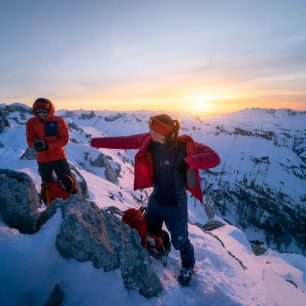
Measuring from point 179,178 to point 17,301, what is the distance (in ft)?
12.6

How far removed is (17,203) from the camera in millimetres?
5750

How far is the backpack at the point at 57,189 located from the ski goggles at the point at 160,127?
3.67 m

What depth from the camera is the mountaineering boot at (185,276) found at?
615cm

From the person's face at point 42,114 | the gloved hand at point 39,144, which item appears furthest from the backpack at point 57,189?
the person's face at point 42,114

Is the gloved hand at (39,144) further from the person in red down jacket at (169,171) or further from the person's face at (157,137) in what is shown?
the person's face at (157,137)

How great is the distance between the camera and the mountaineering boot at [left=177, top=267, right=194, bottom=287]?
6150 millimetres

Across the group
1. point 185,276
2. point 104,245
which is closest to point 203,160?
point 104,245

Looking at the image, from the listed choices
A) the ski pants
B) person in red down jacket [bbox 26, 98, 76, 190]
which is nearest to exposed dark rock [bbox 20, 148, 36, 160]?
person in red down jacket [bbox 26, 98, 76, 190]

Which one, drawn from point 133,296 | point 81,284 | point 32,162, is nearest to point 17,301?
point 81,284

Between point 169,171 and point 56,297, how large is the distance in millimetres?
3286

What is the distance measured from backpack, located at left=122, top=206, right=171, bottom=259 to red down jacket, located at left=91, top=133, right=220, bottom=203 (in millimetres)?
959

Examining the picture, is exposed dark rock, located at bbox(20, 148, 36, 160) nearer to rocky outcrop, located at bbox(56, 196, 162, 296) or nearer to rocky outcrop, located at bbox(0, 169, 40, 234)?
rocky outcrop, located at bbox(0, 169, 40, 234)

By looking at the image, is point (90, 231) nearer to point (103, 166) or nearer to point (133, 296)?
point (133, 296)

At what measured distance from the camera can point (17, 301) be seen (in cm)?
427
